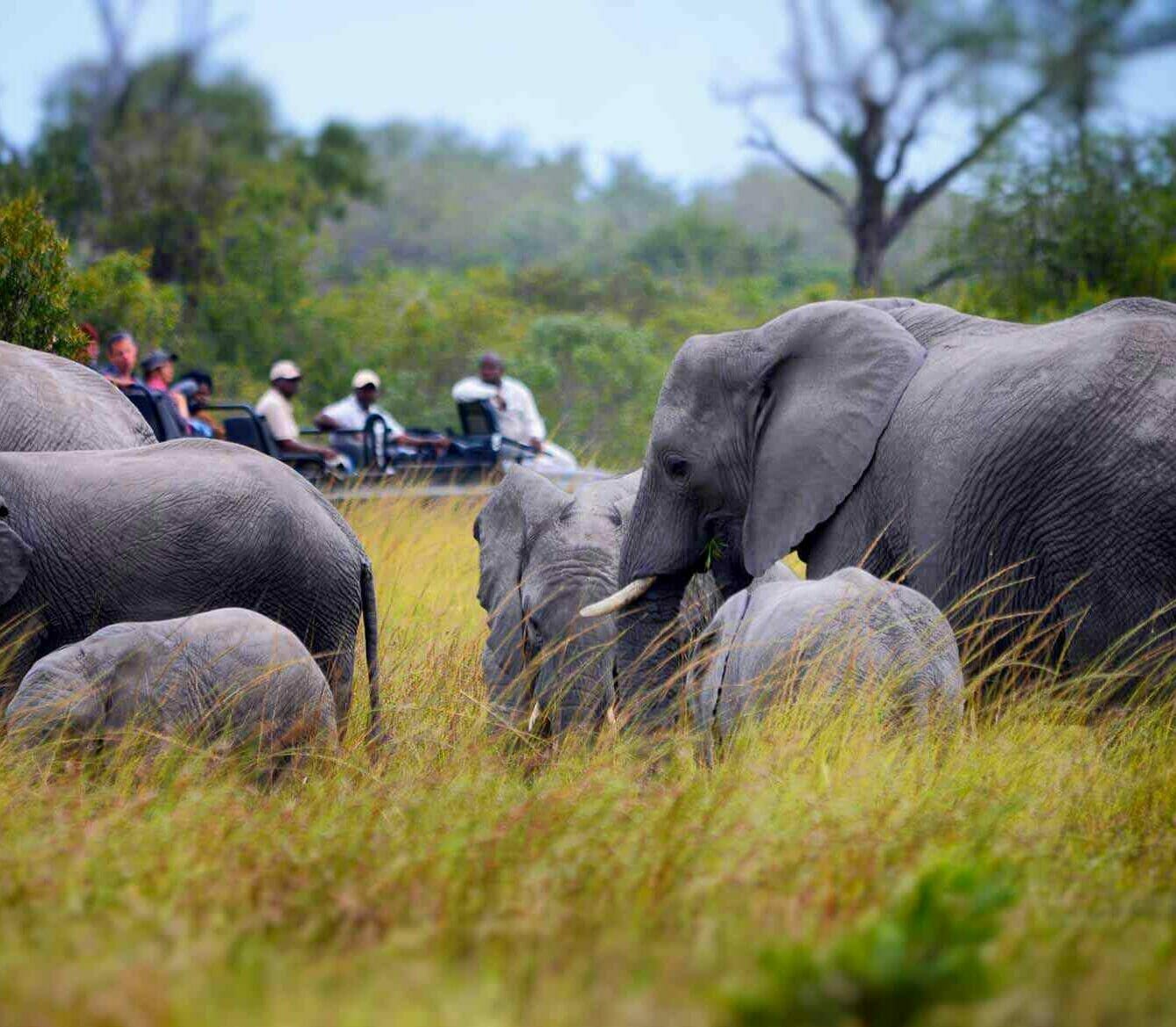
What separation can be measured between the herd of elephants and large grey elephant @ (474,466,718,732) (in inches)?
0.4

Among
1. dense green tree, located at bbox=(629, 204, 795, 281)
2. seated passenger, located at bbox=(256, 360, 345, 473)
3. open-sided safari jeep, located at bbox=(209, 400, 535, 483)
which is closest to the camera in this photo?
seated passenger, located at bbox=(256, 360, 345, 473)

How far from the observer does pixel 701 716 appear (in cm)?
540

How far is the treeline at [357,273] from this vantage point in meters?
17.7

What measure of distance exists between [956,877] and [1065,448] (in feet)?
8.73

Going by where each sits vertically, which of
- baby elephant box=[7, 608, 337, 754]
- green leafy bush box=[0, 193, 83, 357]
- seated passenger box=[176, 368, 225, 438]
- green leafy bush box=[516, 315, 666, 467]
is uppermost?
green leafy bush box=[0, 193, 83, 357]

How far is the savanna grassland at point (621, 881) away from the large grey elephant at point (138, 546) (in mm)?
634

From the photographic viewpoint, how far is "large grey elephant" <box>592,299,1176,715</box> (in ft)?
16.9

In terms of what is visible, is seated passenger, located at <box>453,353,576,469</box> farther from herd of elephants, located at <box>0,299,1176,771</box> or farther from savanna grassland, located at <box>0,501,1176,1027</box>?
savanna grassland, located at <box>0,501,1176,1027</box>

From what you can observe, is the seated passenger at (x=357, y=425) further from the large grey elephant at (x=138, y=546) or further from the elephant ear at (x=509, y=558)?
the large grey elephant at (x=138, y=546)

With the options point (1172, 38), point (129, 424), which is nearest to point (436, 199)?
point (1172, 38)

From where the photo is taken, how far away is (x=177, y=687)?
486 cm

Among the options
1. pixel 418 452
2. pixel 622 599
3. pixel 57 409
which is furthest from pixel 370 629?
pixel 418 452

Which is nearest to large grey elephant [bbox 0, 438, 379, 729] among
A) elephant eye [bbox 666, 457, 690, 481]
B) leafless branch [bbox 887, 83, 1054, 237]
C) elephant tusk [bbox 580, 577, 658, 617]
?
elephant tusk [bbox 580, 577, 658, 617]

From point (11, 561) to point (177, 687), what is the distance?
0.85 m
